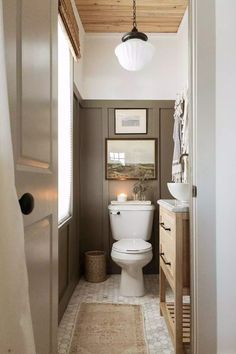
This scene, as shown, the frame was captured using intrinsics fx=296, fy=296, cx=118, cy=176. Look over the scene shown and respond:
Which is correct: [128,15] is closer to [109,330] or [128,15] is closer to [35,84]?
[35,84]

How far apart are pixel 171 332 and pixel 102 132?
2110 mm

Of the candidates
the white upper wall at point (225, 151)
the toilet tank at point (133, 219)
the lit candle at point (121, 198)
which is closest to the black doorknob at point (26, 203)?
the white upper wall at point (225, 151)

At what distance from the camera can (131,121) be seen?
3277 mm

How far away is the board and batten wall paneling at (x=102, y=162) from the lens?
326 centimetres

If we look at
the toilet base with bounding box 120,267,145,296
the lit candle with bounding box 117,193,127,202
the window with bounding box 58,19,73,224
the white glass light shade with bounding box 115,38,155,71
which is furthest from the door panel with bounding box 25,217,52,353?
the lit candle with bounding box 117,193,127,202

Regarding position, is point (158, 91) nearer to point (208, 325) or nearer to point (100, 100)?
point (100, 100)

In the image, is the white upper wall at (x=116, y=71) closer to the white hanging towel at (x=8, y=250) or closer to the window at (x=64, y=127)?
the window at (x=64, y=127)

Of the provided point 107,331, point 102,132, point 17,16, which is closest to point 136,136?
point 102,132

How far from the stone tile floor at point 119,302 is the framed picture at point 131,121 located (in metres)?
1.60

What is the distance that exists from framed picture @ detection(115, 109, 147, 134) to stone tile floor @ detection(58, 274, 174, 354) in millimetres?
1595

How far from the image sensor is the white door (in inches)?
31.8

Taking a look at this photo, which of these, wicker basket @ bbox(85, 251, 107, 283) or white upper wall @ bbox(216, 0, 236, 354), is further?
wicker basket @ bbox(85, 251, 107, 283)

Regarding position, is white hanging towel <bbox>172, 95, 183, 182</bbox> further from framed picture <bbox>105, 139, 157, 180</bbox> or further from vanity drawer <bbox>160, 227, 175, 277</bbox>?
vanity drawer <bbox>160, 227, 175, 277</bbox>

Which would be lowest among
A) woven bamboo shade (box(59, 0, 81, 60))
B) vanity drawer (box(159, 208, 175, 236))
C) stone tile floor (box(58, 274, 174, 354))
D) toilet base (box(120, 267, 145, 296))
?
stone tile floor (box(58, 274, 174, 354))
